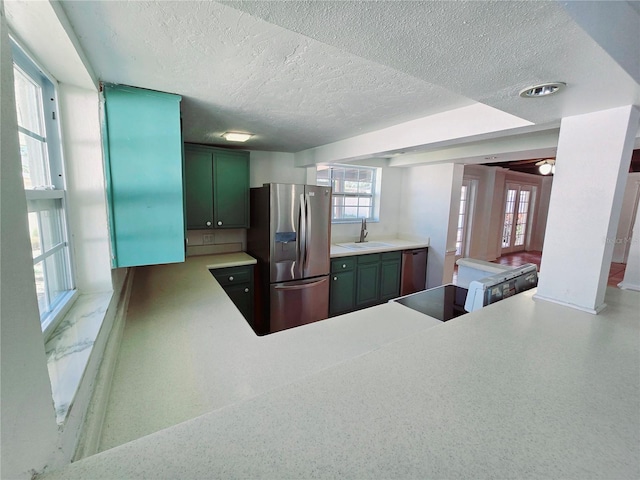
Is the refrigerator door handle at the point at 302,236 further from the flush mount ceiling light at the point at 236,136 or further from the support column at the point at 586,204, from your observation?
the support column at the point at 586,204

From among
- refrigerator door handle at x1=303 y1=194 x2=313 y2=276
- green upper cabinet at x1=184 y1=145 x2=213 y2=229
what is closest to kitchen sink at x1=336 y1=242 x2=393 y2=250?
refrigerator door handle at x1=303 y1=194 x2=313 y2=276

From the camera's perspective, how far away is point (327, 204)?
10.6 ft

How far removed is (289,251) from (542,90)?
2405 mm

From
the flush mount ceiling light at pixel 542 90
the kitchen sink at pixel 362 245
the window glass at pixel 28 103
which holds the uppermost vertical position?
the flush mount ceiling light at pixel 542 90

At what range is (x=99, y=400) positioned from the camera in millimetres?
817

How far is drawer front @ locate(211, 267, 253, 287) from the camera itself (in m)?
2.79

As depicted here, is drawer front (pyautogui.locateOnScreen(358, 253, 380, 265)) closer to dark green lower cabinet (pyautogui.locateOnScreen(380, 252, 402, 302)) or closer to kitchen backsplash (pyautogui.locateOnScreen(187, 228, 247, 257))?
dark green lower cabinet (pyautogui.locateOnScreen(380, 252, 402, 302))

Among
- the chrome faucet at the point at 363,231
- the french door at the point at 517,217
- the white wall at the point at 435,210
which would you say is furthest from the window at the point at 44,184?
the french door at the point at 517,217

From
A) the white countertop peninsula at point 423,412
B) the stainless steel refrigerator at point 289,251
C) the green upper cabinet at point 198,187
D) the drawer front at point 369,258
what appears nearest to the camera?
the white countertop peninsula at point 423,412

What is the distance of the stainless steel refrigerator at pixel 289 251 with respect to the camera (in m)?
2.94

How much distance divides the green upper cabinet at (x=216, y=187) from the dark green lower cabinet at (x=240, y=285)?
0.54 meters

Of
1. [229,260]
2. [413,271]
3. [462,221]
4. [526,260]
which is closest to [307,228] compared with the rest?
[229,260]

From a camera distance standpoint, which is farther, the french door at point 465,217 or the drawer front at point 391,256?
the french door at point 465,217

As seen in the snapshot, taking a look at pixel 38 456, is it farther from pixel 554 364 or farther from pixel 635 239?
pixel 635 239
